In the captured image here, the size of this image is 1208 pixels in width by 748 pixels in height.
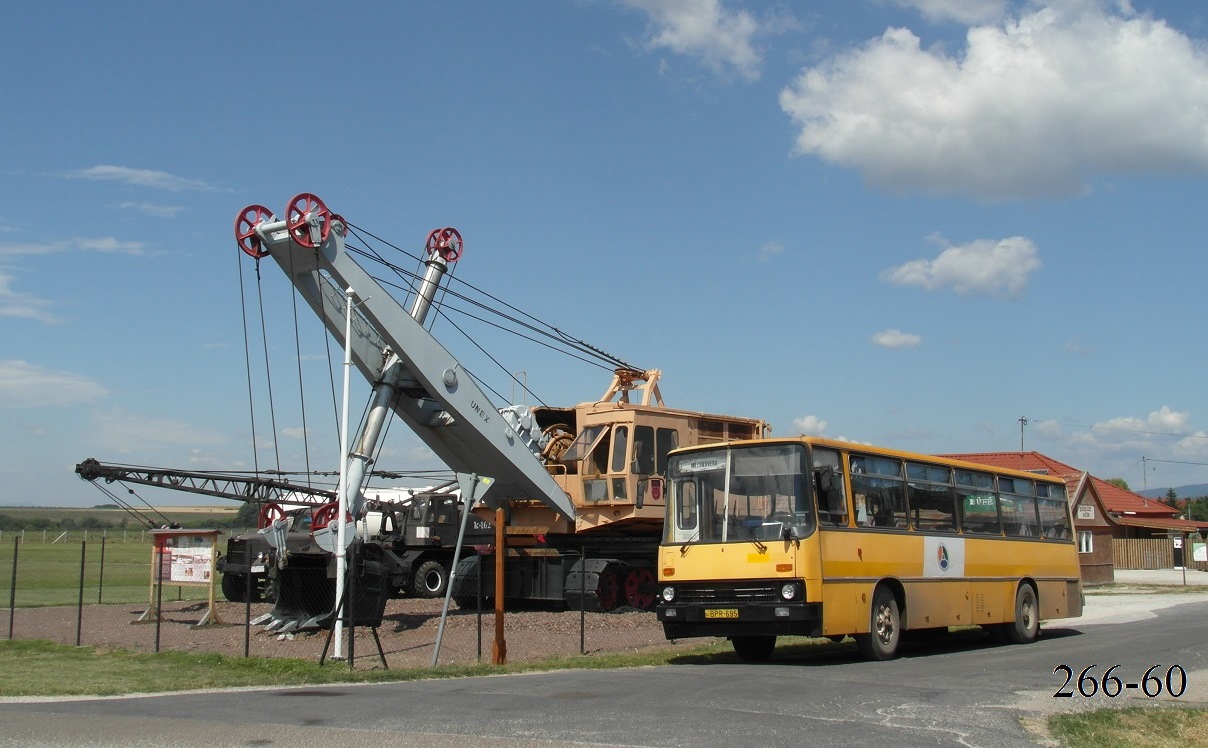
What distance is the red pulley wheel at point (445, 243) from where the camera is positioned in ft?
71.3

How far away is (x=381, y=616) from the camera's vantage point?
Answer: 1862 centimetres

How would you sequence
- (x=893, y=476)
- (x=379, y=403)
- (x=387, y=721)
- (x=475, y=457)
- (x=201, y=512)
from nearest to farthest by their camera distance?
(x=387, y=721) → (x=893, y=476) → (x=379, y=403) → (x=475, y=457) → (x=201, y=512)

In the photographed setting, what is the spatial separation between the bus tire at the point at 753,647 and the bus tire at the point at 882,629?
1173 mm

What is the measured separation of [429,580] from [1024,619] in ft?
42.7

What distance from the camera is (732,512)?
14977 mm

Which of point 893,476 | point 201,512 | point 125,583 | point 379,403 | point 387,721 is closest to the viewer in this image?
point 387,721

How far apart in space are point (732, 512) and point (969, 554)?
4.54 meters

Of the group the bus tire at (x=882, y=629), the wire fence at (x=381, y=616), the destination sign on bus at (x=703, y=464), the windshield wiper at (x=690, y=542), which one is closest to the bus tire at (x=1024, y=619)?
the bus tire at (x=882, y=629)

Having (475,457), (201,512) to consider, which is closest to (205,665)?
(475,457)

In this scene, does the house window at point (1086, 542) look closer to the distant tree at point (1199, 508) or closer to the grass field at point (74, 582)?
the grass field at point (74, 582)

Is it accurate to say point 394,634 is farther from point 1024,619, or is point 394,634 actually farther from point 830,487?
point 1024,619

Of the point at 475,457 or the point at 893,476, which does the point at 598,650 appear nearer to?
the point at 893,476

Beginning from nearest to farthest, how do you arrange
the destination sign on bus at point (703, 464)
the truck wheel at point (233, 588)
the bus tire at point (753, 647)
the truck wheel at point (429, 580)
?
1. the destination sign on bus at point (703, 464)
2. the bus tire at point (753, 647)
3. the truck wheel at point (233, 588)
4. the truck wheel at point (429, 580)

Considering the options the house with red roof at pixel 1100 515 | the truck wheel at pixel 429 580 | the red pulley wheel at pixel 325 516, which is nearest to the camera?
the red pulley wheel at pixel 325 516
